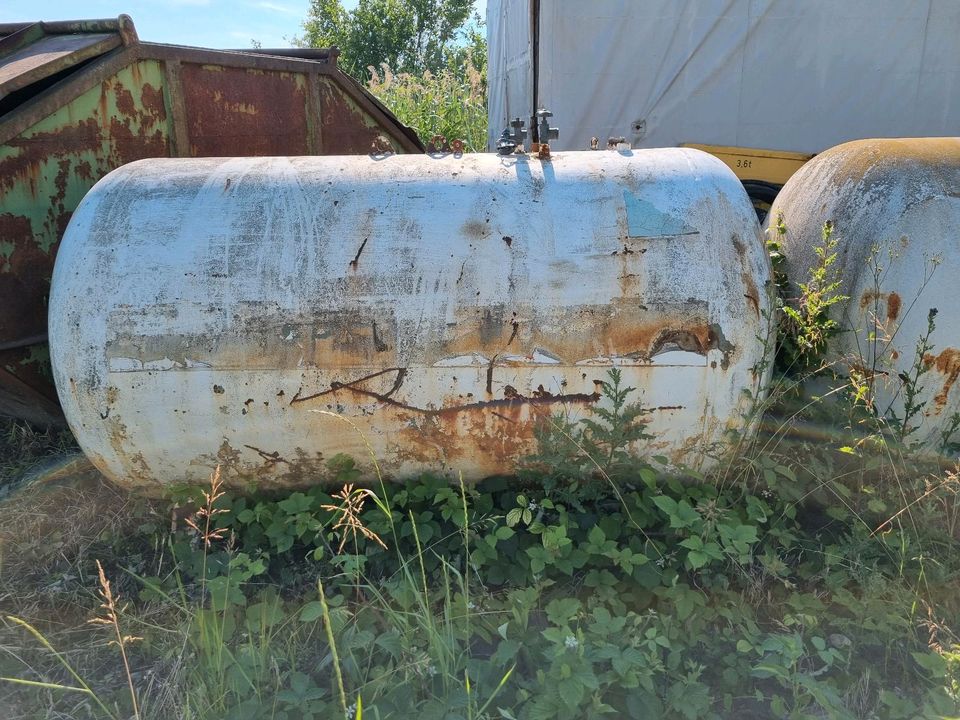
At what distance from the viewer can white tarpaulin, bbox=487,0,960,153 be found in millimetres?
5723

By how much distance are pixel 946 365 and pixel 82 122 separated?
338 cm

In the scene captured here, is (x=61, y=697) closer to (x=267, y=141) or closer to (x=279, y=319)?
(x=279, y=319)

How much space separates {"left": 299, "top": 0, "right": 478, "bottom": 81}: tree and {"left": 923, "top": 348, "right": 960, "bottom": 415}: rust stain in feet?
48.7

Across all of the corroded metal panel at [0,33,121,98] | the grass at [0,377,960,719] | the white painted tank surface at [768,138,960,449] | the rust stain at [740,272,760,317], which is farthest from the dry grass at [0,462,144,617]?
the white painted tank surface at [768,138,960,449]

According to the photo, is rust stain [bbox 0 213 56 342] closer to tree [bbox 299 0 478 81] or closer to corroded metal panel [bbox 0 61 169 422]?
corroded metal panel [bbox 0 61 169 422]

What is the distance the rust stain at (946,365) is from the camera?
240 cm

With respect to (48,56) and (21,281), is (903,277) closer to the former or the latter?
(21,281)

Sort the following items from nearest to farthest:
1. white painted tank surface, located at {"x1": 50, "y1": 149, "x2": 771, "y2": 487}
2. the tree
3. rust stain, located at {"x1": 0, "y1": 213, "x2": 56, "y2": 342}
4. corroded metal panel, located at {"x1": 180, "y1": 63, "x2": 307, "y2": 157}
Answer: white painted tank surface, located at {"x1": 50, "y1": 149, "x2": 771, "y2": 487}, rust stain, located at {"x1": 0, "y1": 213, "x2": 56, "y2": 342}, corroded metal panel, located at {"x1": 180, "y1": 63, "x2": 307, "y2": 157}, the tree

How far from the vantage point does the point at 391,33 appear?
16.3 m

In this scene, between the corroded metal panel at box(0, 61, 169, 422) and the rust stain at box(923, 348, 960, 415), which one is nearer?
the rust stain at box(923, 348, 960, 415)

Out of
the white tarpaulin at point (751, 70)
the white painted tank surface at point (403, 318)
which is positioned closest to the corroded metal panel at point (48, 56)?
the white painted tank surface at point (403, 318)

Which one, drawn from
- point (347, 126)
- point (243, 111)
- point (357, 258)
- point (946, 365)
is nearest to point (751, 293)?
point (946, 365)

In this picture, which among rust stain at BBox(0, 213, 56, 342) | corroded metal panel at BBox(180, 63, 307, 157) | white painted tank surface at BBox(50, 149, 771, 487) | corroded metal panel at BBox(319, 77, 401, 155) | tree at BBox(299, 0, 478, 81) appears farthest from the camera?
tree at BBox(299, 0, 478, 81)

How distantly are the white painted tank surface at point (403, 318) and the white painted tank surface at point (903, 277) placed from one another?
41 cm
